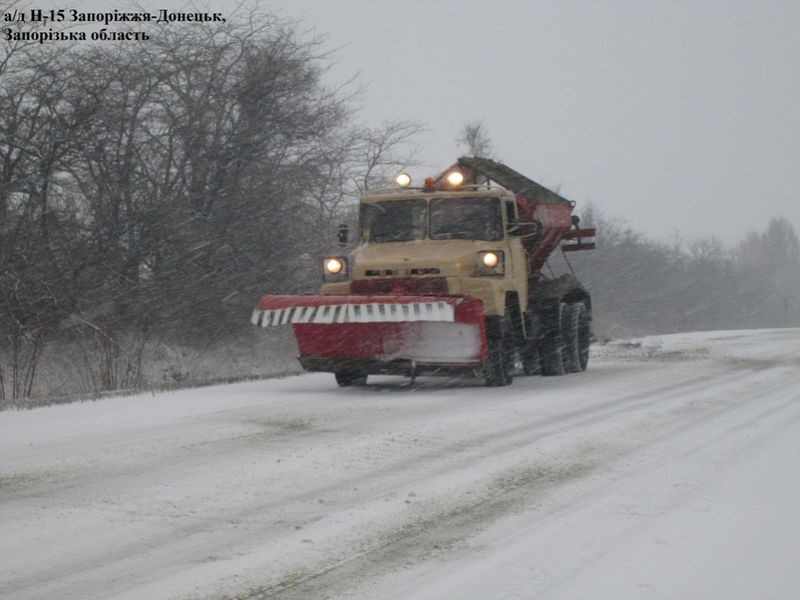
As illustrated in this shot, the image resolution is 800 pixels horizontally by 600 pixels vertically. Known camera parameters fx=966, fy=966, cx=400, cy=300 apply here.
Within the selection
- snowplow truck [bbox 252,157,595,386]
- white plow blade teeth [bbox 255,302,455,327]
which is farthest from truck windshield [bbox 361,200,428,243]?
white plow blade teeth [bbox 255,302,455,327]

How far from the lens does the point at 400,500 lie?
513 cm

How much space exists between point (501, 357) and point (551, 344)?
280 cm

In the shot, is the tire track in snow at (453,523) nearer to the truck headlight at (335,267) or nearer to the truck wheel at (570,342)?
the truck headlight at (335,267)

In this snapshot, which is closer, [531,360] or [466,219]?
[466,219]

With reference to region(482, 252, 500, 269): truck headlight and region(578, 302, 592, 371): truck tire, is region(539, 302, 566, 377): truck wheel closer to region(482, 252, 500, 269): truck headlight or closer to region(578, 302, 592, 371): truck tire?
region(578, 302, 592, 371): truck tire

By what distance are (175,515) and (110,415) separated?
3.64m

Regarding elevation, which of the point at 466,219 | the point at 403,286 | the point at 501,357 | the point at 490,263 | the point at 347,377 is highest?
the point at 466,219

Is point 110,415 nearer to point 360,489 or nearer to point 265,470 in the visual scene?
point 265,470

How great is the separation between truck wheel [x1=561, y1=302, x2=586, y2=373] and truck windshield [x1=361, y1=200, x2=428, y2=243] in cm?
346

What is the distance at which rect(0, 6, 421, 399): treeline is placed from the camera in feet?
45.1

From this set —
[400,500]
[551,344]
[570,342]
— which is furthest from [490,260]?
[400,500]

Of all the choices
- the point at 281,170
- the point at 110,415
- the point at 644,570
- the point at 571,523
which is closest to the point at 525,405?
the point at 110,415

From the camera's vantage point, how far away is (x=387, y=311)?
9836mm

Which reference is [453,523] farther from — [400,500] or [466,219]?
[466,219]
